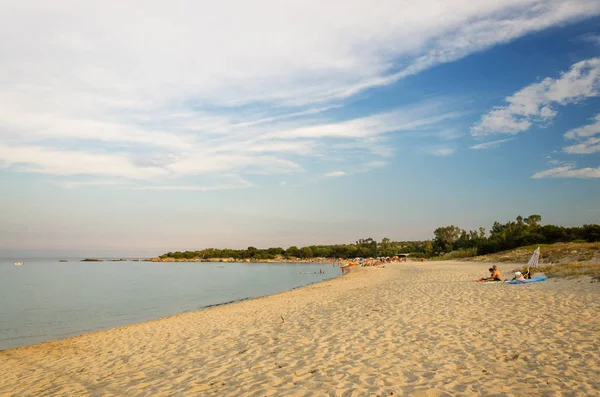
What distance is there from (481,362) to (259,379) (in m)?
4.45

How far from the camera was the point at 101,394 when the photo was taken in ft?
24.0

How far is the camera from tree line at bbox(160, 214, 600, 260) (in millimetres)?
61469

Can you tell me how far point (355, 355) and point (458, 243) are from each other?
106851 millimetres

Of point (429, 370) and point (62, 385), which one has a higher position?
point (429, 370)

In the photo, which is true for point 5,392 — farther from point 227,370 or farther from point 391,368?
point 391,368

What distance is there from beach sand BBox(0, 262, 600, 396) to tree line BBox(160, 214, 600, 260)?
188ft

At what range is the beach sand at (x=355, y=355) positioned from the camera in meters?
6.16

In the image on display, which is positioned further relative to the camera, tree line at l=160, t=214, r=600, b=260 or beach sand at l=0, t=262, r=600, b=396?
tree line at l=160, t=214, r=600, b=260

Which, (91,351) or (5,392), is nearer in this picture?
(5,392)

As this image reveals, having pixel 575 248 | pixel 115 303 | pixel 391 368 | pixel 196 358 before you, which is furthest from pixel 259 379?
pixel 575 248

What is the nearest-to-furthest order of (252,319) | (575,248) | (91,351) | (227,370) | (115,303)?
(227,370), (91,351), (252,319), (115,303), (575,248)

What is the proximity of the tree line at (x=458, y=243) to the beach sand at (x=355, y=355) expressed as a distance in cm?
5715

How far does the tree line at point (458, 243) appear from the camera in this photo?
2420 inches

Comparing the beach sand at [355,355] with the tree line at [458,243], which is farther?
the tree line at [458,243]
